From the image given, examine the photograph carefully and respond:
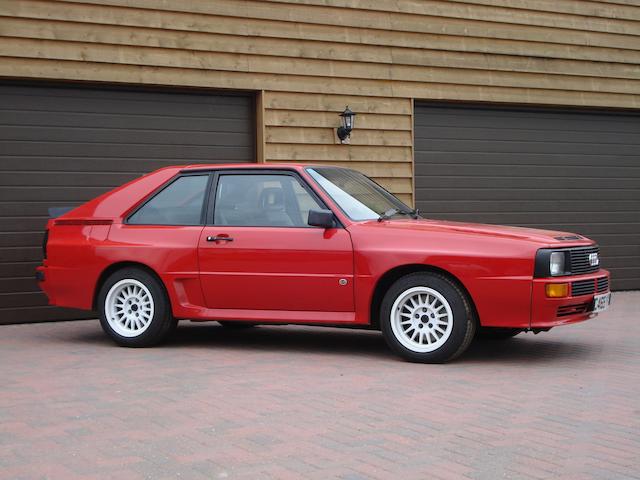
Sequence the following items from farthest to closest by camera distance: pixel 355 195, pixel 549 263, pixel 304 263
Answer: pixel 355 195 → pixel 304 263 → pixel 549 263

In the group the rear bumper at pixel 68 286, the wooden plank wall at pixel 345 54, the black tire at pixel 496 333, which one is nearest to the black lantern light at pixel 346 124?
the wooden plank wall at pixel 345 54

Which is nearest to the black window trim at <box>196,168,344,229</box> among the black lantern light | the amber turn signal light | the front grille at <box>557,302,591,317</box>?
the amber turn signal light

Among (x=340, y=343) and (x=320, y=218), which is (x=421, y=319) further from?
(x=340, y=343)

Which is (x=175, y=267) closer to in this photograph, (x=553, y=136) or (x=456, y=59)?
(x=456, y=59)

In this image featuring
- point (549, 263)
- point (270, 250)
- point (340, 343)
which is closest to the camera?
point (549, 263)

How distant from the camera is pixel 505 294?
7.52 m

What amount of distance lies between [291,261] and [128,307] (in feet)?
5.27

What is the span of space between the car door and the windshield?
17cm

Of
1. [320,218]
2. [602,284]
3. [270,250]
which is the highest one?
[320,218]

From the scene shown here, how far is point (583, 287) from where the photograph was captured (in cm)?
773

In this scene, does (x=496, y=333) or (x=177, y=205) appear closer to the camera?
(x=177, y=205)

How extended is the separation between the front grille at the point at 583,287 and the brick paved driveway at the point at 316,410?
0.55 metres

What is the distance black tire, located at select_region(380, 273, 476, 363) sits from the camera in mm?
7570

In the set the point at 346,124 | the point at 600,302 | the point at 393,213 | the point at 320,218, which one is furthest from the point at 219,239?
the point at 346,124
